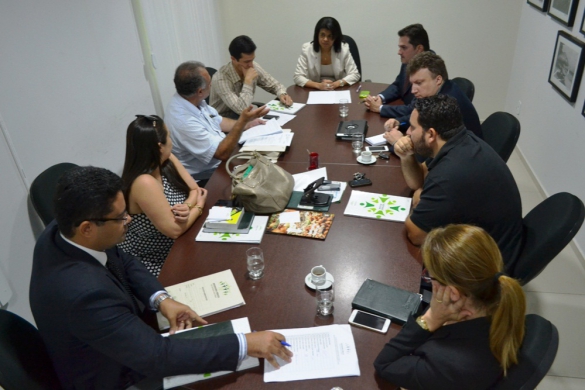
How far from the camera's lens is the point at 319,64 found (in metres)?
4.32

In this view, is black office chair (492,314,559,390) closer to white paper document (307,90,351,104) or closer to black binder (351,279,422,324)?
black binder (351,279,422,324)

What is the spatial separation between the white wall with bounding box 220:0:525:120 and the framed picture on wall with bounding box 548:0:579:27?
3.46 ft

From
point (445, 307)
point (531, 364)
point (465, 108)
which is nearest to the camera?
point (531, 364)

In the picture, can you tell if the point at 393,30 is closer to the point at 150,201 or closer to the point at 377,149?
the point at 377,149

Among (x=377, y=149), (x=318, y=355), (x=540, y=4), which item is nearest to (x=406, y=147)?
(x=377, y=149)

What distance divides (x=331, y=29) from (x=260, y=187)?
8.22 feet

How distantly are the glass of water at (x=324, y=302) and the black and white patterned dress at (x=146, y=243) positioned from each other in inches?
38.7

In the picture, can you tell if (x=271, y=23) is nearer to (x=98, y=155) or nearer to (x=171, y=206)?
(x=98, y=155)

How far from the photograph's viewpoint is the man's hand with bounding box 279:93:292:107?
378 cm

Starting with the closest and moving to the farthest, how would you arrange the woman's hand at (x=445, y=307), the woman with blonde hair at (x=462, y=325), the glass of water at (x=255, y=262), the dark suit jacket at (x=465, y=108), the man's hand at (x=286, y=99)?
the woman with blonde hair at (x=462, y=325)
the woman's hand at (x=445, y=307)
the glass of water at (x=255, y=262)
the dark suit jacket at (x=465, y=108)
the man's hand at (x=286, y=99)

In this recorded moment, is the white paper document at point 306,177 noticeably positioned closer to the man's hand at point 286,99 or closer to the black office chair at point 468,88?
the man's hand at point 286,99

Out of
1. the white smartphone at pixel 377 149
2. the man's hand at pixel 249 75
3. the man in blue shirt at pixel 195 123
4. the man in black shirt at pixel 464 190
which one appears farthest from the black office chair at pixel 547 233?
the man's hand at pixel 249 75

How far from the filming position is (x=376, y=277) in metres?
1.84

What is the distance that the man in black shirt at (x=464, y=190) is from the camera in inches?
75.5
